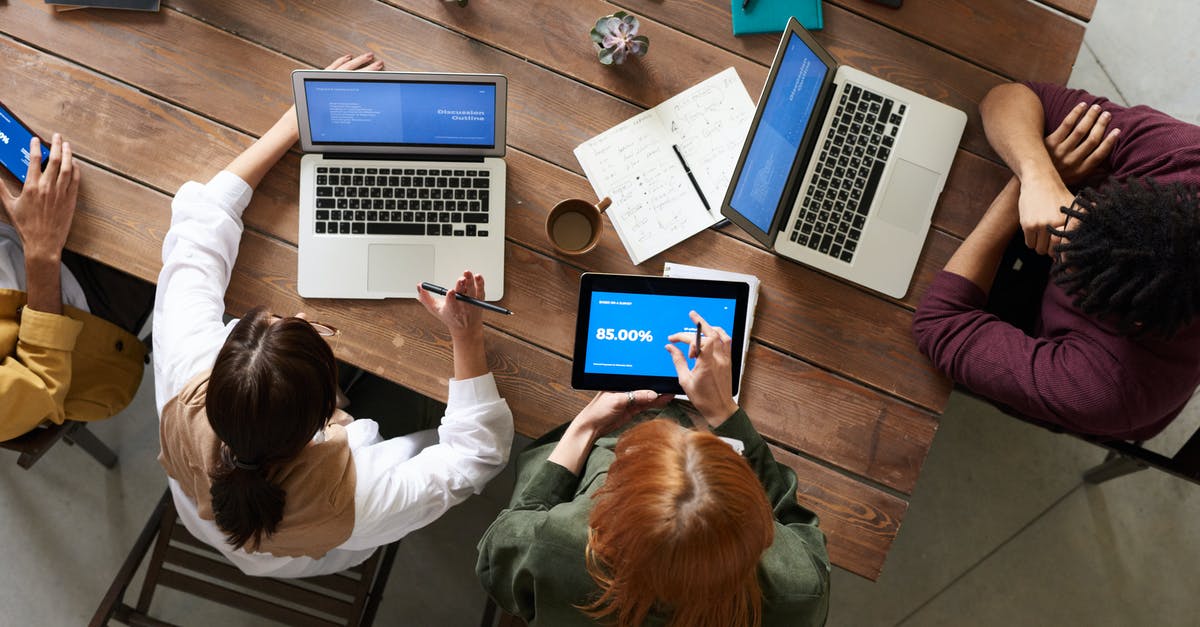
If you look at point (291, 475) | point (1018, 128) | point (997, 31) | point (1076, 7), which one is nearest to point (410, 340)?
point (291, 475)

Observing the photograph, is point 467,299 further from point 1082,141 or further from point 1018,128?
point 1082,141

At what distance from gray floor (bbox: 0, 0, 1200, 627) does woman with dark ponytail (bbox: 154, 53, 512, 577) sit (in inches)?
30.4

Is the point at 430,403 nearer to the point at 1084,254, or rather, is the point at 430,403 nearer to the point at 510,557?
the point at 510,557

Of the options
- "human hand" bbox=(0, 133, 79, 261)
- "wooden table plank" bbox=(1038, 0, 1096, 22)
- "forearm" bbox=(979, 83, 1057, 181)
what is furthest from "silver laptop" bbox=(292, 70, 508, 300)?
"wooden table plank" bbox=(1038, 0, 1096, 22)

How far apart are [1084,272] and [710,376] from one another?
25.2 inches

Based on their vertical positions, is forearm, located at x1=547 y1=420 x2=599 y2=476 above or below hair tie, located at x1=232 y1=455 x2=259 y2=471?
below

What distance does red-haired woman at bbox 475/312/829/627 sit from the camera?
998 mm

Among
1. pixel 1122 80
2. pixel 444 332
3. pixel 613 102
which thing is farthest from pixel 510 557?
pixel 1122 80

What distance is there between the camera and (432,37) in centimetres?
156

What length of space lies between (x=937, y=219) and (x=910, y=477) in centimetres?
53

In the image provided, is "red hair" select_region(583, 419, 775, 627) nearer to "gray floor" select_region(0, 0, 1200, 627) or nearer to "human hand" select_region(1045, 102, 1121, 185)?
"human hand" select_region(1045, 102, 1121, 185)

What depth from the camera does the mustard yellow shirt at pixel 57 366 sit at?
1.43 meters

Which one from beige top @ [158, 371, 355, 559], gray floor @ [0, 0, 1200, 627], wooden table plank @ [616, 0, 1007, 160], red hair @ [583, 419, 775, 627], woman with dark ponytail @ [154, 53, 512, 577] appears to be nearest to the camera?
red hair @ [583, 419, 775, 627]

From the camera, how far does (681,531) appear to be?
3.23 ft
